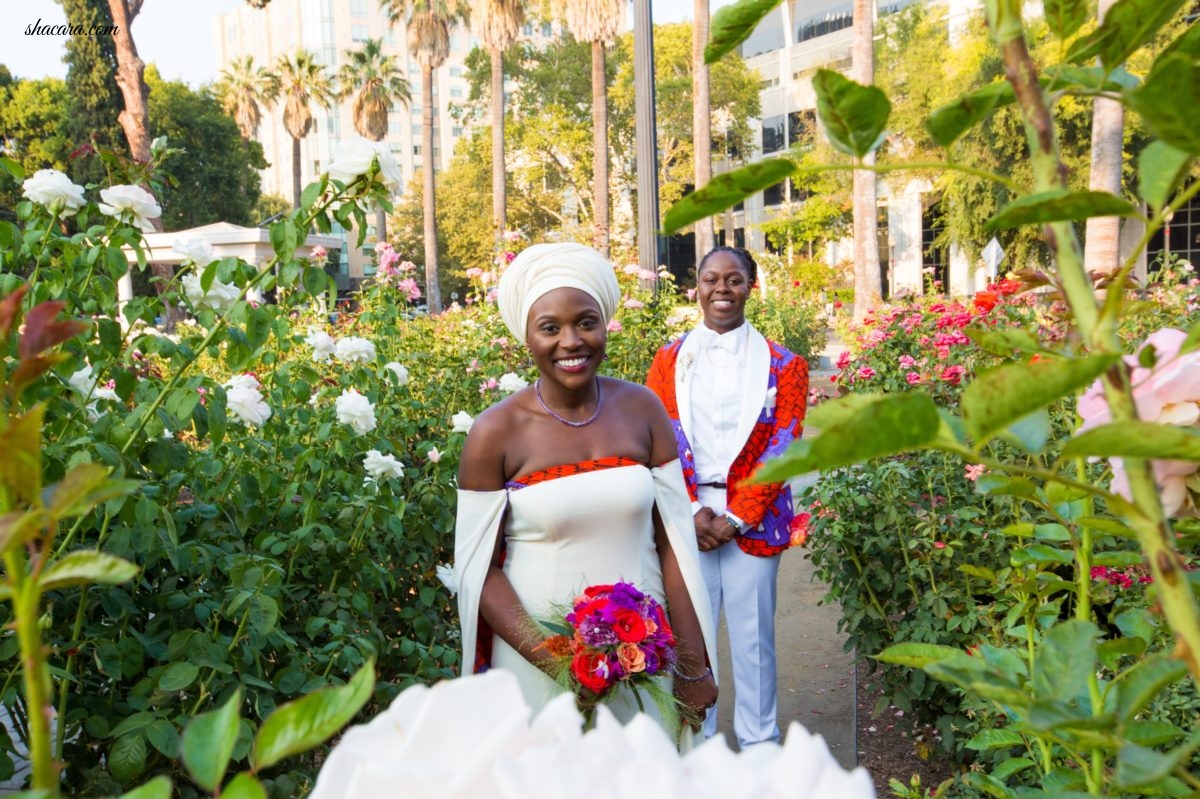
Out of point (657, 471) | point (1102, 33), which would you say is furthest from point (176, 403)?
point (1102, 33)

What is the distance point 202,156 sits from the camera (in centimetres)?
3766

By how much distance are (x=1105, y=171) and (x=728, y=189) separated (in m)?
11.6

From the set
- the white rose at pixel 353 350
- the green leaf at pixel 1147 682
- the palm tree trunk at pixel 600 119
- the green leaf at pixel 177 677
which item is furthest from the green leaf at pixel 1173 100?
the palm tree trunk at pixel 600 119

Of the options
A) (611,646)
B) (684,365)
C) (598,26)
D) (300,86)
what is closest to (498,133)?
(598,26)

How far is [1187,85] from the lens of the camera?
50 cm

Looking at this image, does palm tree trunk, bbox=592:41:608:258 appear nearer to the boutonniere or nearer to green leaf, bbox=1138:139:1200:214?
the boutonniere

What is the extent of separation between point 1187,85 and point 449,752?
43cm

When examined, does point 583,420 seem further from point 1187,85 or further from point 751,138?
point 751,138

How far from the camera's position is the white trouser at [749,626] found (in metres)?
4.18

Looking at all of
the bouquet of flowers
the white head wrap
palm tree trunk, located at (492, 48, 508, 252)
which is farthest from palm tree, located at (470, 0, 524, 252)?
the bouquet of flowers

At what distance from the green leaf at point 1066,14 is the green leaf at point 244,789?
612 mm

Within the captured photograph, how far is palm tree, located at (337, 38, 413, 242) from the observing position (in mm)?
38250

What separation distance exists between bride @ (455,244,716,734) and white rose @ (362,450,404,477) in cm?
51

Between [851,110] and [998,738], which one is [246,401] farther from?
[851,110]
